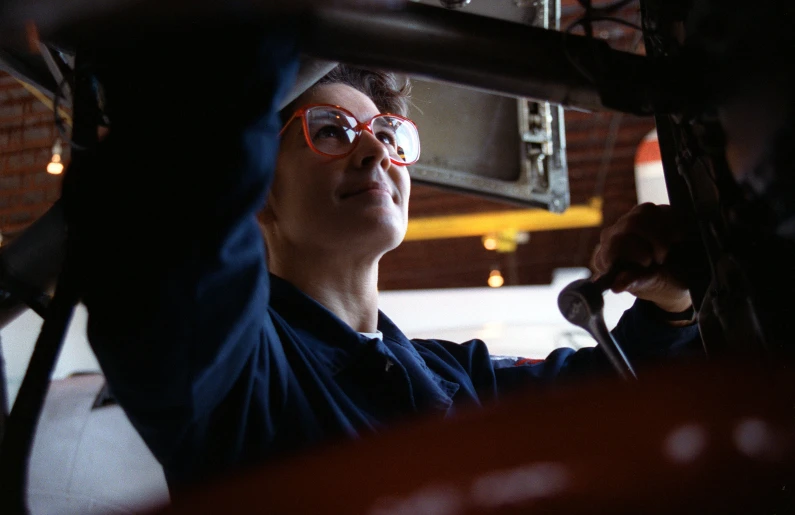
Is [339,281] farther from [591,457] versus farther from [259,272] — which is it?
[591,457]

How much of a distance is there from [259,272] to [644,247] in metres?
0.37

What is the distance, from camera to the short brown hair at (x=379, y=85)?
1253 mm

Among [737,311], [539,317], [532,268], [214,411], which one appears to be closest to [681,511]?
[737,311]

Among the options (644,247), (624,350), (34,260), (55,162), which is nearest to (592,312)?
(644,247)

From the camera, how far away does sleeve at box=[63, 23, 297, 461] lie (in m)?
0.50

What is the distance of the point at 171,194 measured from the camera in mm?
546

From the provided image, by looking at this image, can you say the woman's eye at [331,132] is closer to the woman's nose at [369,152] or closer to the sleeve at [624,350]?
the woman's nose at [369,152]

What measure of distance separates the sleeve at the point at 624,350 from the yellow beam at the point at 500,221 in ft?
17.9

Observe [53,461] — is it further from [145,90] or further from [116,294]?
[145,90]

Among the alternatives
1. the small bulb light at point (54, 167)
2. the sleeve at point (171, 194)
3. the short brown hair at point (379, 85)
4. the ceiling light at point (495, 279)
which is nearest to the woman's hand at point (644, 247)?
the sleeve at point (171, 194)

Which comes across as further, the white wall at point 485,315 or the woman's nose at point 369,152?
the white wall at point 485,315

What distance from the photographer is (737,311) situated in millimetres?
483

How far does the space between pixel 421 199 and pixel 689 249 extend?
5917 millimetres

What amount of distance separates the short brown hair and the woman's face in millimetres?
90
